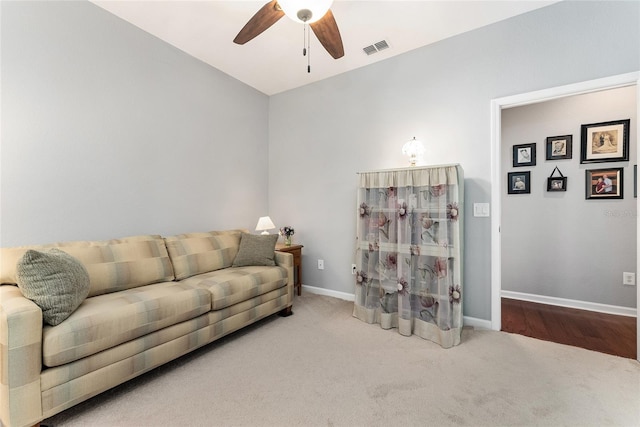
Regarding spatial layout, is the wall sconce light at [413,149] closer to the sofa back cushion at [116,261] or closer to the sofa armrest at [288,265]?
the sofa armrest at [288,265]

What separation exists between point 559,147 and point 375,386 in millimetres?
3291

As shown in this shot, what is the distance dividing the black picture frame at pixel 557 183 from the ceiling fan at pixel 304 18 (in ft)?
9.19

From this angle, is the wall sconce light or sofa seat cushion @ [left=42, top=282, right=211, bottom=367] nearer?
sofa seat cushion @ [left=42, top=282, right=211, bottom=367]

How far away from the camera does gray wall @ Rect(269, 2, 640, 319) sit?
2.13 meters

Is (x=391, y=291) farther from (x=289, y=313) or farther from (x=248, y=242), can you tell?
(x=248, y=242)

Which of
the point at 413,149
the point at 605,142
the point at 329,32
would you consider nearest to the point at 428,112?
the point at 413,149

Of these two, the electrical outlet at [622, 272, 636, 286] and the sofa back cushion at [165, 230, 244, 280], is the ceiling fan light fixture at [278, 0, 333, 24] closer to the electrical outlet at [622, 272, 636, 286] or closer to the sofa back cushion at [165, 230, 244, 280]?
the sofa back cushion at [165, 230, 244, 280]

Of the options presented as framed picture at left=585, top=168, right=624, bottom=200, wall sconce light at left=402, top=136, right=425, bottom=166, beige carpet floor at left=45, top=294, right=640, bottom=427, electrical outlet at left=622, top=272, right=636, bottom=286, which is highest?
wall sconce light at left=402, top=136, right=425, bottom=166

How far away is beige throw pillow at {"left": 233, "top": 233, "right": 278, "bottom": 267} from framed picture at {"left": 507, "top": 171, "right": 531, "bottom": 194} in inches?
117

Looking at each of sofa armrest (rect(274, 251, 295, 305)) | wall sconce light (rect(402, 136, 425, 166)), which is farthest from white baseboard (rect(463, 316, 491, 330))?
sofa armrest (rect(274, 251, 295, 305))

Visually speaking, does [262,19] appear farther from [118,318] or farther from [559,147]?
[559,147]

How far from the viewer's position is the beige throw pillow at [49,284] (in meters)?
1.37

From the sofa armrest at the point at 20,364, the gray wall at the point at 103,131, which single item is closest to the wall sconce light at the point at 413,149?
the gray wall at the point at 103,131

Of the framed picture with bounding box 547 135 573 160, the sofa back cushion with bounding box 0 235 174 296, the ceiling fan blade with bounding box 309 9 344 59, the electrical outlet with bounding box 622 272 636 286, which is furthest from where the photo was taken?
the framed picture with bounding box 547 135 573 160
